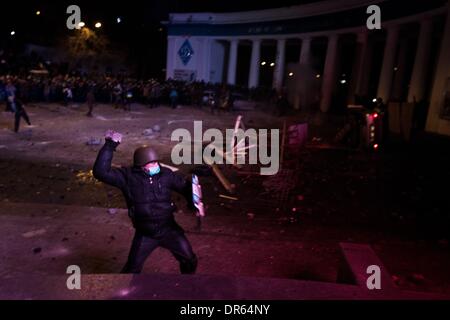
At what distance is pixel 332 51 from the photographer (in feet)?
87.6

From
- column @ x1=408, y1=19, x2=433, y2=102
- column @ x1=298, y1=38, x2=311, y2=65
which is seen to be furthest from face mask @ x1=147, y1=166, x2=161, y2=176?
column @ x1=298, y1=38, x2=311, y2=65

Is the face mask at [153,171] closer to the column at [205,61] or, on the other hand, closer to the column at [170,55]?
the column at [205,61]

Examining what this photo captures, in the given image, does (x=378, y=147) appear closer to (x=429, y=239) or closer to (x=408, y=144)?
(x=408, y=144)

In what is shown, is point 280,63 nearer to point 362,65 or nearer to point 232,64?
point 232,64

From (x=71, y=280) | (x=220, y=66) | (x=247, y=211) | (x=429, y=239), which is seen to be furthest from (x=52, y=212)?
(x=220, y=66)

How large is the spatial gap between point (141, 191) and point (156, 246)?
564mm

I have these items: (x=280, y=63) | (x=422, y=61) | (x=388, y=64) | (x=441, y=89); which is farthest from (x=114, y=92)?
(x=441, y=89)

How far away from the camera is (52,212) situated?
722 cm

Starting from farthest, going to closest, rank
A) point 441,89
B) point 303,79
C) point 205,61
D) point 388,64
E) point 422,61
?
1. point 205,61
2. point 303,79
3. point 388,64
4. point 422,61
5. point 441,89

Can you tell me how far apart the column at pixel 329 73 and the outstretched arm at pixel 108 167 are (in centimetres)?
2425

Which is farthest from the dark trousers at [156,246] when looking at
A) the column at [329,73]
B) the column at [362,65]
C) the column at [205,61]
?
the column at [205,61]
